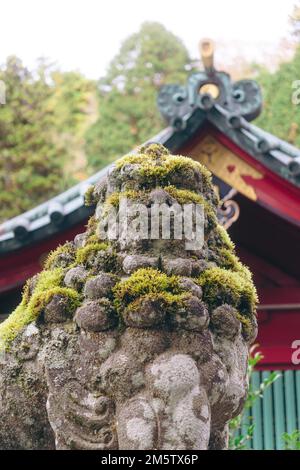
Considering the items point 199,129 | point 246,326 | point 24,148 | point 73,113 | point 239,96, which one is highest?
point 73,113

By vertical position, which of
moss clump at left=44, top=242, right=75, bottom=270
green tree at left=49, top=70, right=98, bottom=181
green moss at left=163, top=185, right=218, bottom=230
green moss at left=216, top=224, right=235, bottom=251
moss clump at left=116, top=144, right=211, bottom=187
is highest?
green tree at left=49, top=70, right=98, bottom=181

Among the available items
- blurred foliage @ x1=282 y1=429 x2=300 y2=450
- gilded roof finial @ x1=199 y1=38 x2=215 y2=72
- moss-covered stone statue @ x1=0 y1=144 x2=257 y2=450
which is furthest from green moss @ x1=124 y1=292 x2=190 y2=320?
gilded roof finial @ x1=199 y1=38 x2=215 y2=72

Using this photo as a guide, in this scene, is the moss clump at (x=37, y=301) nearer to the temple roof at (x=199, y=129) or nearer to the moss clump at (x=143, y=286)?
the moss clump at (x=143, y=286)

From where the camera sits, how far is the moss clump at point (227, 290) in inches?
97.6

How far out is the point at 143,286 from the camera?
239cm

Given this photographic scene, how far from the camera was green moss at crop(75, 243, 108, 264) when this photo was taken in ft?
8.36

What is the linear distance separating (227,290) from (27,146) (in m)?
16.5

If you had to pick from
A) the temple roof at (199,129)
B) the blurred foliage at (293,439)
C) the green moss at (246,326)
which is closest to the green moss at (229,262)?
the green moss at (246,326)

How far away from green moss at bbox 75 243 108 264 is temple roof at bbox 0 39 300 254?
2.80m

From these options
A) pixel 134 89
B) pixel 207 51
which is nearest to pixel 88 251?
pixel 207 51

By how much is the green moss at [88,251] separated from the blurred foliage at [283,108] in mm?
16007

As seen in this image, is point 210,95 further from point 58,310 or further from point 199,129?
point 58,310

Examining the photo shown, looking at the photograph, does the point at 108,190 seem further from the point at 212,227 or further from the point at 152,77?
the point at 152,77

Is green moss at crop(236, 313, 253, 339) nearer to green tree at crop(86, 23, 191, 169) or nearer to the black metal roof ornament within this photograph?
the black metal roof ornament
